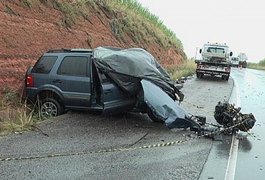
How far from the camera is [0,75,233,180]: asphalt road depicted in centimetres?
649

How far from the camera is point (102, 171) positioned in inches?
259

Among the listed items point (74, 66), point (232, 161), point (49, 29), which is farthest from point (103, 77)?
point (49, 29)

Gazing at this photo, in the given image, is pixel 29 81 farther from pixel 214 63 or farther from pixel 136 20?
pixel 214 63

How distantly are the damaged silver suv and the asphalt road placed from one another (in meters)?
0.39

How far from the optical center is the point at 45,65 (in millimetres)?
10938

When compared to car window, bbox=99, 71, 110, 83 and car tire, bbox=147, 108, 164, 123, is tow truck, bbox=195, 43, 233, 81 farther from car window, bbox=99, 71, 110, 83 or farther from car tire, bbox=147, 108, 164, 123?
car window, bbox=99, 71, 110, 83

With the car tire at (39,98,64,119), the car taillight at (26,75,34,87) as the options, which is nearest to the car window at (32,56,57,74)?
the car taillight at (26,75,34,87)

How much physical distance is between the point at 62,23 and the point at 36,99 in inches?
278

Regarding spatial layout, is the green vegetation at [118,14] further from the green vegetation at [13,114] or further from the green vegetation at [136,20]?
the green vegetation at [13,114]

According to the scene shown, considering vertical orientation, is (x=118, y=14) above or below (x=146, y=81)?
above

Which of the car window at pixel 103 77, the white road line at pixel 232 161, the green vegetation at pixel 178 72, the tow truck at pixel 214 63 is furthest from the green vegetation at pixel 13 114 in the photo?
the tow truck at pixel 214 63

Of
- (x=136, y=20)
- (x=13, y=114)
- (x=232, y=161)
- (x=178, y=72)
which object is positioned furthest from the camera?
(x=136, y=20)

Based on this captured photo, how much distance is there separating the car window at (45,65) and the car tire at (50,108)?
29.8 inches

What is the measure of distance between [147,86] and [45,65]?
276 centimetres
